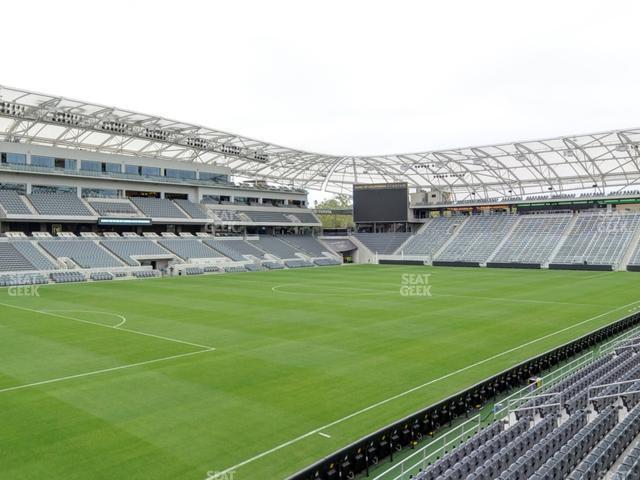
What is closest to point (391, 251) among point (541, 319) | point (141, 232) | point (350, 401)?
point (141, 232)

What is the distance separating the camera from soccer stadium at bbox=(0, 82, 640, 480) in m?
11.8

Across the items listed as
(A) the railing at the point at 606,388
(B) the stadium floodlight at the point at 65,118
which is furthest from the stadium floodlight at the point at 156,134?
(A) the railing at the point at 606,388

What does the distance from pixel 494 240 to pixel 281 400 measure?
65926mm

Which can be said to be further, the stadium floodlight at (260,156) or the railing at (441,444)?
the stadium floodlight at (260,156)

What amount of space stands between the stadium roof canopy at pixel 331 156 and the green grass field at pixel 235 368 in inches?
870

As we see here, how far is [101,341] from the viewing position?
22.9 metres

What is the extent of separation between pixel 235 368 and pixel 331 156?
5975 cm

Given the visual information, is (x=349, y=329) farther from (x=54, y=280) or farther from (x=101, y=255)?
(x=101, y=255)

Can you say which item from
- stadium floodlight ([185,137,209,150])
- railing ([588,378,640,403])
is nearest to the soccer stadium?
railing ([588,378,640,403])

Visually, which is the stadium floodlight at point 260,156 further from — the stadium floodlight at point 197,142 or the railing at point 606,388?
the railing at point 606,388

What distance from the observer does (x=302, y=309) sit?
3189 centimetres

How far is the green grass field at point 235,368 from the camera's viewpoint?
39.0ft

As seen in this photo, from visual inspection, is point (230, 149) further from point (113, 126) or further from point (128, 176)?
point (113, 126)

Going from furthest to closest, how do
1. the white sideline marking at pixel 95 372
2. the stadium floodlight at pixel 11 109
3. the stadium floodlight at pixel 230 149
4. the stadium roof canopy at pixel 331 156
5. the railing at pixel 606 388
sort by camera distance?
1. the stadium floodlight at pixel 230 149
2. the stadium roof canopy at pixel 331 156
3. the stadium floodlight at pixel 11 109
4. the white sideline marking at pixel 95 372
5. the railing at pixel 606 388
